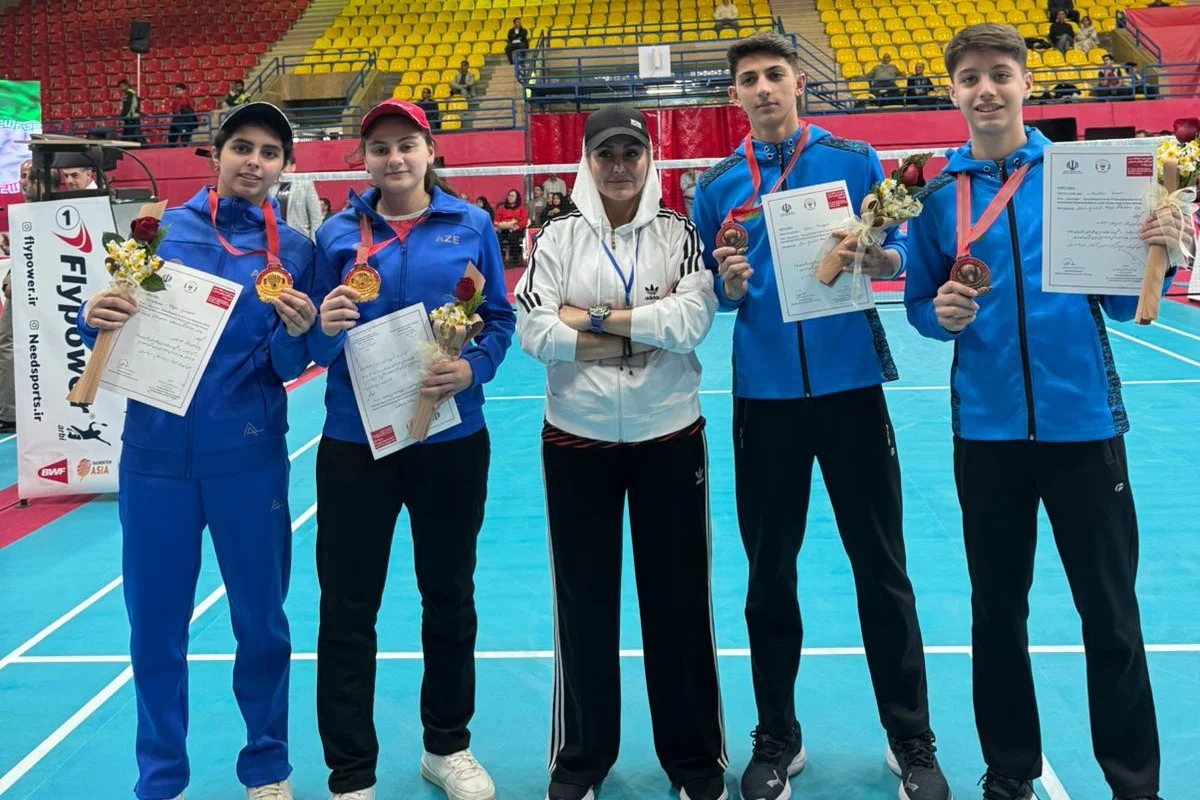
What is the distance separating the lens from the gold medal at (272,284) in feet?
9.19

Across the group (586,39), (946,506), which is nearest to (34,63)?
(586,39)

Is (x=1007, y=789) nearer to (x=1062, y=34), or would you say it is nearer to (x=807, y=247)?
(x=807, y=247)

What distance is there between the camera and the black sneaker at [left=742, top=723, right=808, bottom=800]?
3.12 meters

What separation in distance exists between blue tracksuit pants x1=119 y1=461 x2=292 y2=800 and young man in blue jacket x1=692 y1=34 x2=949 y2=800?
4.93 ft

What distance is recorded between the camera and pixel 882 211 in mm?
2744

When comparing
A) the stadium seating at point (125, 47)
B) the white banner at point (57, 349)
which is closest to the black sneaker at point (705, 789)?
the white banner at point (57, 349)

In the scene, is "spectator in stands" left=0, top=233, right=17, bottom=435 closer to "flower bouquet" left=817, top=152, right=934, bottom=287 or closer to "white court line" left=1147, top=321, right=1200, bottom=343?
"flower bouquet" left=817, top=152, right=934, bottom=287

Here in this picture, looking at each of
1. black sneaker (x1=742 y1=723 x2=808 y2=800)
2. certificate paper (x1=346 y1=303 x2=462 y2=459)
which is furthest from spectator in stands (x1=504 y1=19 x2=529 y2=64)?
black sneaker (x1=742 y1=723 x2=808 y2=800)

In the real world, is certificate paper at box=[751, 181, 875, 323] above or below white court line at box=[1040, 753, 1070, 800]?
above

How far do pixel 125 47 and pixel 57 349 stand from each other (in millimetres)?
22177

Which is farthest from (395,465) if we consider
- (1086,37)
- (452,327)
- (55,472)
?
(1086,37)

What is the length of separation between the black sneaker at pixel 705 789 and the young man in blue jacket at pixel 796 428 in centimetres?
8

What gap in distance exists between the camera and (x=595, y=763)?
3.18 meters

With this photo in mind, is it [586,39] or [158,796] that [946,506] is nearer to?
[158,796]
